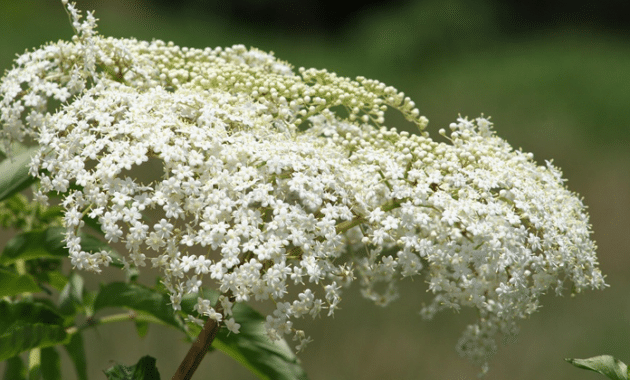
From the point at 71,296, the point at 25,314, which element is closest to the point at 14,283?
the point at 25,314

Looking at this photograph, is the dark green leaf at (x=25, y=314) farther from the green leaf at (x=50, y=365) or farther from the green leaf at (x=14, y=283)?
the green leaf at (x=50, y=365)

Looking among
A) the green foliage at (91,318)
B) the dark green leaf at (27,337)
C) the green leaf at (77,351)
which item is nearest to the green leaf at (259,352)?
the green foliage at (91,318)

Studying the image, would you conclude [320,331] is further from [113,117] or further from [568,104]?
[568,104]

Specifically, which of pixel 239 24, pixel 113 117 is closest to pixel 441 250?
pixel 113 117

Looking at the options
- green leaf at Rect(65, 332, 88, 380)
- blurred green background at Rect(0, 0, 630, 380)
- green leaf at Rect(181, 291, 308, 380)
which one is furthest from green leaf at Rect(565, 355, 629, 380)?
blurred green background at Rect(0, 0, 630, 380)

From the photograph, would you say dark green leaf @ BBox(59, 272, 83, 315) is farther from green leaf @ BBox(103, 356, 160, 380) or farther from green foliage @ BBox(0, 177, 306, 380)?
green leaf @ BBox(103, 356, 160, 380)

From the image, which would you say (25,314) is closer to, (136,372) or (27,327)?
(27,327)
